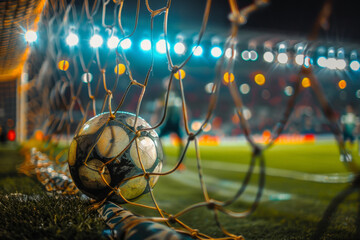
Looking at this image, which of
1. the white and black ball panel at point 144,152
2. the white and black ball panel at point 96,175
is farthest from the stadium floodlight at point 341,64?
the white and black ball panel at point 96,175

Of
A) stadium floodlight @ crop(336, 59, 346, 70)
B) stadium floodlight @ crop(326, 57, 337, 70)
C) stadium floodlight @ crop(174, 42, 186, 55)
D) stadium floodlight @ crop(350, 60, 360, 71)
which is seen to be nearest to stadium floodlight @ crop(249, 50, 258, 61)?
stadium floodlight @ crop(326, 57, 337, 70)

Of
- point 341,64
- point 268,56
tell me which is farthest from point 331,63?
point 268,56

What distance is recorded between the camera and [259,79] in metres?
32.8

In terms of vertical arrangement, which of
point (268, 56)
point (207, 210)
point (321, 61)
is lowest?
point (207, 210)

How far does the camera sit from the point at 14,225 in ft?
4.26

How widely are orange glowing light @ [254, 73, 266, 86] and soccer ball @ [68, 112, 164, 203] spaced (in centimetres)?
3053

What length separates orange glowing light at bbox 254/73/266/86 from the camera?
3150 cm

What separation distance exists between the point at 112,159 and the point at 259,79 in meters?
32.6

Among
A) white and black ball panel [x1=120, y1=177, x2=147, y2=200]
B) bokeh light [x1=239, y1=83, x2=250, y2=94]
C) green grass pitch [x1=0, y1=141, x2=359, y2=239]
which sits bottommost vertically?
green grass pitch [x1=0, y1=141, x2=359, y2=239]

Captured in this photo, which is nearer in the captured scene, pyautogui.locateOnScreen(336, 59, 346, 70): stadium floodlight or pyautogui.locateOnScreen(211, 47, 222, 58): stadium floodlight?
pyautogui.locateOnScreen(211, 47, 222, 58): stadium floodlight

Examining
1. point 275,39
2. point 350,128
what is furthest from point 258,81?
point 350,128

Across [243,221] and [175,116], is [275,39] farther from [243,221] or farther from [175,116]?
[243,221]

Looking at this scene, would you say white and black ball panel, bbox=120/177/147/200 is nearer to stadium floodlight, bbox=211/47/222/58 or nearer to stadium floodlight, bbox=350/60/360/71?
stadium floodlight, bbox=211/47/222/58

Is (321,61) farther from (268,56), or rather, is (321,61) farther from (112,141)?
(112,141)
